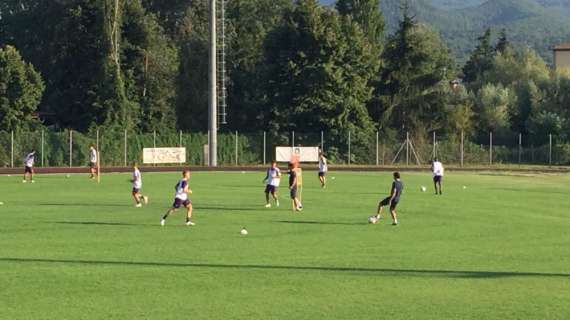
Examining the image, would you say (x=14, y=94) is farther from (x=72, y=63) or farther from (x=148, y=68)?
(x=148, y=68)

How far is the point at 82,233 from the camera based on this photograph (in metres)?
21.7

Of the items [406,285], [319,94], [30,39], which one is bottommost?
[406,285]

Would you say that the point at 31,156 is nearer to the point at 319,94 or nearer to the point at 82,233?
the point at 82,233

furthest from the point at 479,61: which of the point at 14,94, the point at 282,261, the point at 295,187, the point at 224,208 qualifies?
the point at 282,261

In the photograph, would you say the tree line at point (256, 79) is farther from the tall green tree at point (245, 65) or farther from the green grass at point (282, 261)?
the green grass at point (282, 261)

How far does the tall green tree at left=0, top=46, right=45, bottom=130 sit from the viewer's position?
6481 cm

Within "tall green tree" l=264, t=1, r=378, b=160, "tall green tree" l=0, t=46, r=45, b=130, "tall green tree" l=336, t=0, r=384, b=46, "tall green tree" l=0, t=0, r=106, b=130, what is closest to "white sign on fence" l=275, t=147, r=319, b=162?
"tall green tree" l=264, t=1, r=378, b=160

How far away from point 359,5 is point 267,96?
928 inches

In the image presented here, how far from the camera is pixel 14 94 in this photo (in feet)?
216

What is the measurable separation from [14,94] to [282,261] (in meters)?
52.8

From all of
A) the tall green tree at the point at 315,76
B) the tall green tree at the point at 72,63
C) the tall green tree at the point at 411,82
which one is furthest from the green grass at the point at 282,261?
the tall green tree at the point at 411,82

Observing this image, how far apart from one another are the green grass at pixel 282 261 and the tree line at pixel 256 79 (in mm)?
40279

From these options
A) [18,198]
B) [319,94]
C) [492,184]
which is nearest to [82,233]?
[18,198]

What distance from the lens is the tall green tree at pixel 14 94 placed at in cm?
6481
